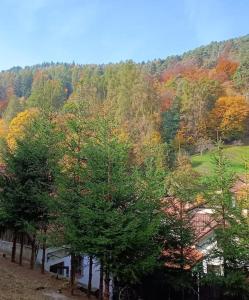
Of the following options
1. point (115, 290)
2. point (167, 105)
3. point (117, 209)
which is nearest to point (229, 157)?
point (167, 105)

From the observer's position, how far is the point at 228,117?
2783 inches

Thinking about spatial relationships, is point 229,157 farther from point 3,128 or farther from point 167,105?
point 3,128

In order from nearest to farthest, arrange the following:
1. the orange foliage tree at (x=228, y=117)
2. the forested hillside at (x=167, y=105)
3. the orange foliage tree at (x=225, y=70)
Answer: the forested hillside at (x=167, y=105) < the orange foliage tree at (x=228, y=117) < the orange foliage tree at (x=225, y=70)

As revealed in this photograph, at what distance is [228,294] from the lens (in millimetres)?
19312

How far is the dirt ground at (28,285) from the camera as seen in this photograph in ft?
53.3

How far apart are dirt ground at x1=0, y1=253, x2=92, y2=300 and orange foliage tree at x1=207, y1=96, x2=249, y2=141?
52971 mm

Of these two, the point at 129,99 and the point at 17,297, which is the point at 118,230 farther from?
the point at 129,99

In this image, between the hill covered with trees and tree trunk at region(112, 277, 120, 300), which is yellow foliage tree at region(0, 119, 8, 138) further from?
tree trunk at region(112, 277, 120, 300)

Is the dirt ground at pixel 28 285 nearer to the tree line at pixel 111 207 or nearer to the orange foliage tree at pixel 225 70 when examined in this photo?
the tree line at pixel 111 207

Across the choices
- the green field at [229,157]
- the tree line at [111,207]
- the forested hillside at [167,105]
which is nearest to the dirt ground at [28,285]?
the tree line at [111,207]

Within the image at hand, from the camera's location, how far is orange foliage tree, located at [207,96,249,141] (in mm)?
70500

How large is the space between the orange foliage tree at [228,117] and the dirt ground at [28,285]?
53.0 m

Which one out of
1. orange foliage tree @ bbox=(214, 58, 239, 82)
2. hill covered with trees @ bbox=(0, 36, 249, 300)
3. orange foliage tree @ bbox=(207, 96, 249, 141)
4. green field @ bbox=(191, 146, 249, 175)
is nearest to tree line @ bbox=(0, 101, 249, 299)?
hill covered with trees @ bbox=(0, 36, 249, 300)

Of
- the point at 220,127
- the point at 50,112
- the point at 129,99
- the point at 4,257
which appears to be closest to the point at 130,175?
the point at 50,112
